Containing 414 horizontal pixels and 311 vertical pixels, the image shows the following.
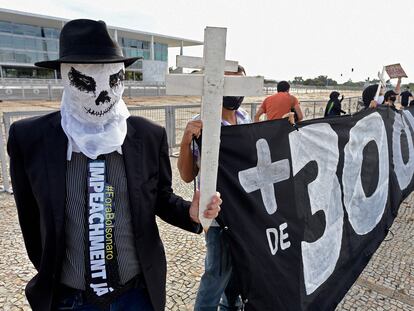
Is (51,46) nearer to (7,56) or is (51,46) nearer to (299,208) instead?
(7,56)

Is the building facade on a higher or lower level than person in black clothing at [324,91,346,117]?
higher

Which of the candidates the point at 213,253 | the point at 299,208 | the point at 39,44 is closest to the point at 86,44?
the point at 213,253

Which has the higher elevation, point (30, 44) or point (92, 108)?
point (30, 44)

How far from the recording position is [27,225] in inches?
58.2

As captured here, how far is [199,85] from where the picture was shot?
1.22m

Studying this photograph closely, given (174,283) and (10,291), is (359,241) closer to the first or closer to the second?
(174,283)

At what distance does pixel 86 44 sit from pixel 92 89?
0.59ft

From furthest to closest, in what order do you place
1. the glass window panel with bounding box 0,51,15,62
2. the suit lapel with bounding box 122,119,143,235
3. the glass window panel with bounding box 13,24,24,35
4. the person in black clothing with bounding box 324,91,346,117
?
the glass window panel with bounding box 13,24,24,35 → the glass window panel with bounding box 0,51,15,62 → the person in black clothing with bounding box 324,91,346,117 → the suit lapel with bounding box 122,119,143,235

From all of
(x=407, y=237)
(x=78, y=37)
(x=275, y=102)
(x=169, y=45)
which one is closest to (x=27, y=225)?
(x=78, y=37)

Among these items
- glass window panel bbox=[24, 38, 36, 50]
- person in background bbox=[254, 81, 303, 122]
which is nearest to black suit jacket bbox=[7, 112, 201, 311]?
person in background bbox=[254, 81, 303, 122]

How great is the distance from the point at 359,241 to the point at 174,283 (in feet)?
6.13

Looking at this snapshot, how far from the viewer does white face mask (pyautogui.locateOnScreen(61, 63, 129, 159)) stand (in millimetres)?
1312

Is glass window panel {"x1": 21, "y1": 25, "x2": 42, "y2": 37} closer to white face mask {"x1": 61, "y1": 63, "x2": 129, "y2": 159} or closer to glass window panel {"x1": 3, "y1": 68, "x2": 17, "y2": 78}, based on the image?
glass window panel {"x1": 3, "y1": 68, "x2": 17, "y2": 78}

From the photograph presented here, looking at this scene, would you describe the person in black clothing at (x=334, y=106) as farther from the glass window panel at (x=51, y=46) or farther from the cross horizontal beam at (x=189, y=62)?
the glass window panel at (x=51, y=46)
